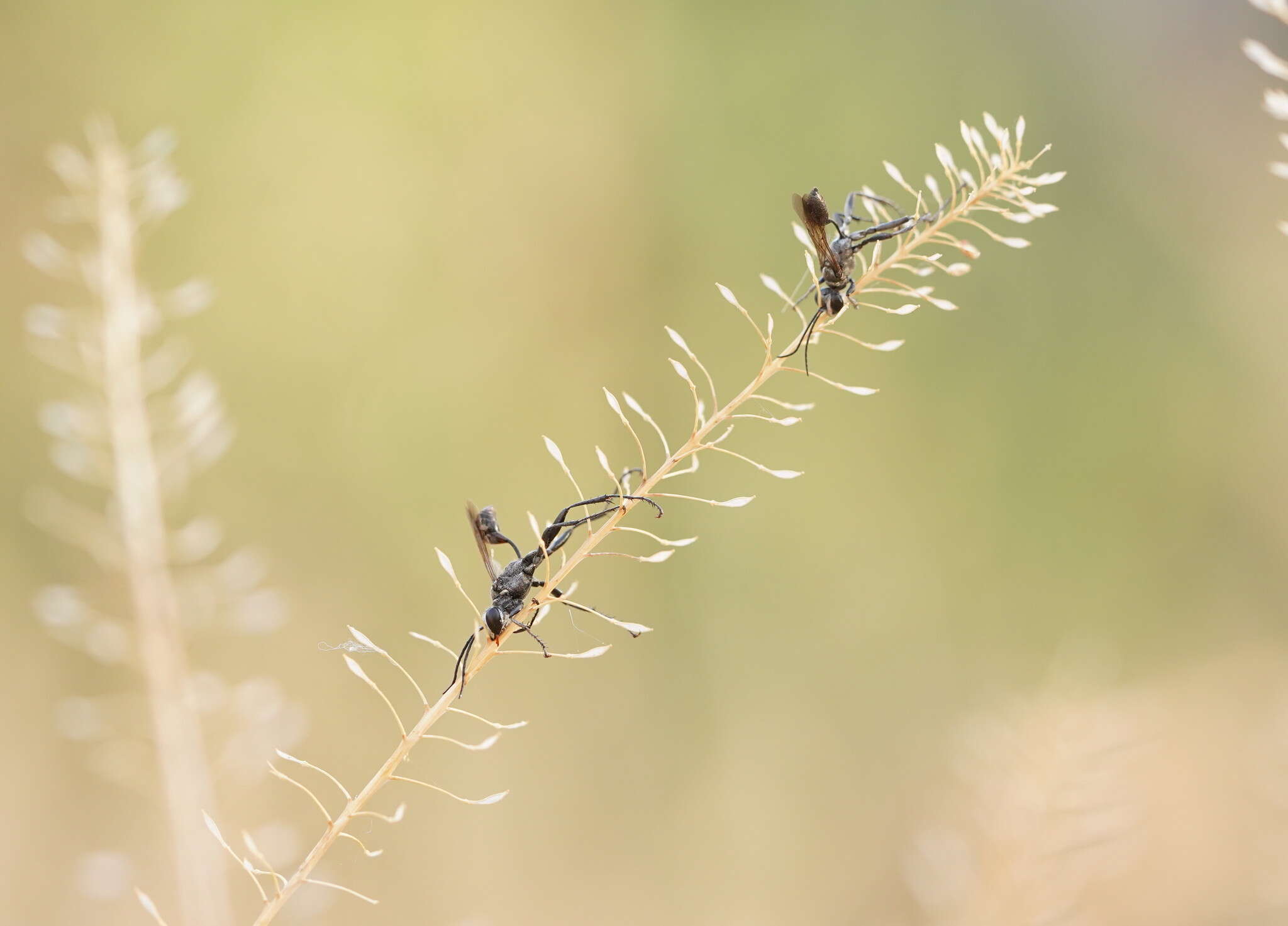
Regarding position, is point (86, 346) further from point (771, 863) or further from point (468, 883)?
point (771, 863)

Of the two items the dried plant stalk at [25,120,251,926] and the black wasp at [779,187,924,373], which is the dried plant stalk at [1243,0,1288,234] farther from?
the dried plant stalk at [25,120,251,926]

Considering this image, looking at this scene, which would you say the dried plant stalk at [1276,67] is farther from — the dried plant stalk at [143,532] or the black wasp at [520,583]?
the dried plant stalk at [143,532]

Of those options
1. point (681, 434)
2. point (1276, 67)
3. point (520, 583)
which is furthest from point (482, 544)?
point (681, 434)

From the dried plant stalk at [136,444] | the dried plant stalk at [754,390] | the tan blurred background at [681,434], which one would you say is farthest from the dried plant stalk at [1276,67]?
the tan blurred background at [681,434]

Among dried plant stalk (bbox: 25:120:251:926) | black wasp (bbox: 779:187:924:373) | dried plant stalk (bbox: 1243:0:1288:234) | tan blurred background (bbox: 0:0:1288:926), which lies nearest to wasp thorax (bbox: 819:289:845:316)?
black wasp (bbox: 779:187:924:373)

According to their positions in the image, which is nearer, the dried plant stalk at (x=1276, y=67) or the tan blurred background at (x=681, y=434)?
the dried plant stalk at (x=1276, y=67)

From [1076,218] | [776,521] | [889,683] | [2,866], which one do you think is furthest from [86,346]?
[1076,218]
